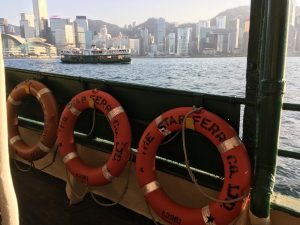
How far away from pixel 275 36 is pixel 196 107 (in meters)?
0.82

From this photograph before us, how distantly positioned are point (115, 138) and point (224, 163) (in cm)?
101

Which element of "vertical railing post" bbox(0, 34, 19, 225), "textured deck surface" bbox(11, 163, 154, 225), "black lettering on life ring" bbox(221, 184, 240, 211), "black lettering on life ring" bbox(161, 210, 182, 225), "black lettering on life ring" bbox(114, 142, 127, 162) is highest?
"vertical railing post" bbox(0, 34, 19, 225)

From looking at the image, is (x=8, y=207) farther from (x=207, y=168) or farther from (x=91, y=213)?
(x=91, y=213)

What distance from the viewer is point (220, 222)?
6.94 feet

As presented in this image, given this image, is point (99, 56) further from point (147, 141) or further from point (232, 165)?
point (232, 165)

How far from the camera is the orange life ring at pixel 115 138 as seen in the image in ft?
8.70

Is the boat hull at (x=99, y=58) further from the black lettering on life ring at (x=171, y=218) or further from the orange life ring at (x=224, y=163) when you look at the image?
the black lettering on life ring at (x=171, y=218)

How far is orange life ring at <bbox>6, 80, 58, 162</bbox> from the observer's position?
3291 mm

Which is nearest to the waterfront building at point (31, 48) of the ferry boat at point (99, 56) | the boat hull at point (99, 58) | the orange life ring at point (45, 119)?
the ferry boat at point (99, 56)

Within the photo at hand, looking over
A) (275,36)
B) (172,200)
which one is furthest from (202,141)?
(275,36)

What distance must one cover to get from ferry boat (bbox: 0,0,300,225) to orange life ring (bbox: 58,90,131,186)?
0.03 ft

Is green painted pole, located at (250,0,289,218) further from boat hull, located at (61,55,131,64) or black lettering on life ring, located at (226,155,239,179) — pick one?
boat hull, located at (61,55,131,64)

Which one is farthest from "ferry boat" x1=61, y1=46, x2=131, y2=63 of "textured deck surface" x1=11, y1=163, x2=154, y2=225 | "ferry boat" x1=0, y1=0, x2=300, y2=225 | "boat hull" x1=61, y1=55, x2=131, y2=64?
"textured deck surface" x1=11, y1=163, x2=154, y2=225

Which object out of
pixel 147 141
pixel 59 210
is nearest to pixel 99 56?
pixel 59 210
